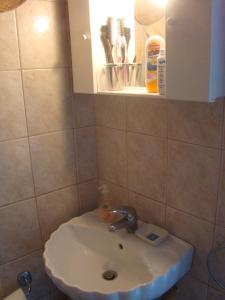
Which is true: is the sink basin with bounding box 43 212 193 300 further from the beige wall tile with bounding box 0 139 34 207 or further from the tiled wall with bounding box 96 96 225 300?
the beige wall tile with bounding box 0 139 34 207

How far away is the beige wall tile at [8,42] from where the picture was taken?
1097 millimetres

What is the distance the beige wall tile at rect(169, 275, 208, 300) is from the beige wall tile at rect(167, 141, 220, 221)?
289 mm

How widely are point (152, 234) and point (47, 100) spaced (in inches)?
28.2

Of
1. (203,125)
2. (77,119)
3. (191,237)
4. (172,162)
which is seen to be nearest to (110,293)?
(191,237)

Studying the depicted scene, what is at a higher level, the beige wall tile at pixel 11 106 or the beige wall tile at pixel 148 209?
the beige wall tile at pixel 11 106

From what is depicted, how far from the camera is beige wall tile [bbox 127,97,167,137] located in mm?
1112

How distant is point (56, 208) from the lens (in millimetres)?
1382

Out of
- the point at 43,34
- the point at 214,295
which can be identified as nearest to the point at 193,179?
the point at 214,295

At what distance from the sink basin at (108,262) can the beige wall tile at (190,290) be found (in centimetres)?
10

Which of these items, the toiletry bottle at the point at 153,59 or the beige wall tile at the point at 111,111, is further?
the beige wall tile at the point at 111,111

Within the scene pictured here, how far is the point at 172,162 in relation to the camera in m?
1.12

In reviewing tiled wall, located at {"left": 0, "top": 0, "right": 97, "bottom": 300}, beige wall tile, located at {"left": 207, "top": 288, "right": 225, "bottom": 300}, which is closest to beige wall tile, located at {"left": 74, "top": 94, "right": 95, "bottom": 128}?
tiled wall, located at {"left": 0, "top": 0, "right": 97, "bottom": 300}

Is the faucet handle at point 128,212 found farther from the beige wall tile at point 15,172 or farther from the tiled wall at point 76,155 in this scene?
the beige wall tile at point 15,172

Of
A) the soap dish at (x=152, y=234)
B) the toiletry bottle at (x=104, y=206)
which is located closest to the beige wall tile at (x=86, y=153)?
the toiletry bottle at (x=104, y=206)
